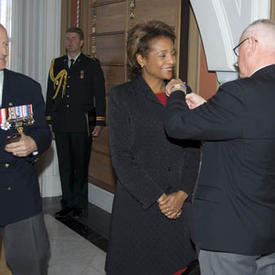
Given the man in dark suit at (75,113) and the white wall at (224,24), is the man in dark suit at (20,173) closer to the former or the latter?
the white wall at (224,24)

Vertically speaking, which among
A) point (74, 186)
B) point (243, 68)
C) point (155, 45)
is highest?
point (155, 45)

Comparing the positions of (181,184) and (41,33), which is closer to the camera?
(181,184)

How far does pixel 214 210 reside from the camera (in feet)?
5.41

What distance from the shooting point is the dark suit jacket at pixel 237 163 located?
60.8 inches

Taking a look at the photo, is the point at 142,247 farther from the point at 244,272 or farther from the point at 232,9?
Answer: the point at 232,9

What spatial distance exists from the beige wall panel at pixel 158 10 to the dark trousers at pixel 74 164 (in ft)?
4.10

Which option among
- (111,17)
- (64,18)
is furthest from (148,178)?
(64,18)

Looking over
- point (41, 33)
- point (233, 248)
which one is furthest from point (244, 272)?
point (41, 33)

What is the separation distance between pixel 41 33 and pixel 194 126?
11.8ft

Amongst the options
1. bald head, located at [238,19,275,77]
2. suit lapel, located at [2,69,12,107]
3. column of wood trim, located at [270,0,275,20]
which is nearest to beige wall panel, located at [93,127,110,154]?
column of wood trim, located at [270,0,275,20]

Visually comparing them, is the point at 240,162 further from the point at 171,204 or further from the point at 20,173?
the point at 20,173

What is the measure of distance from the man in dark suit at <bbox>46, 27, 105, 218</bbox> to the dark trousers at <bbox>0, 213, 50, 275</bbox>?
86.6 inches

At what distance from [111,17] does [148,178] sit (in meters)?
2.75

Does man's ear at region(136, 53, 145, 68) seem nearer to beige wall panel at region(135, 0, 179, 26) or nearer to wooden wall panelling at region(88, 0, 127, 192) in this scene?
beige wall panel at region(135, 0, 179, 26)
